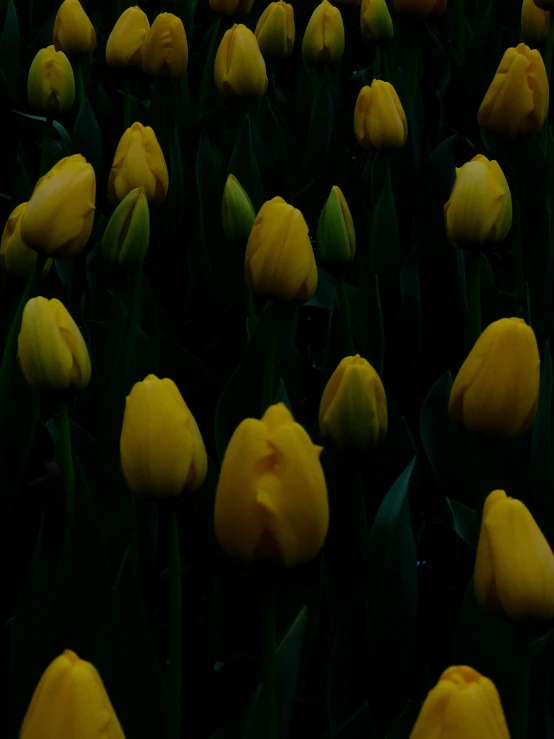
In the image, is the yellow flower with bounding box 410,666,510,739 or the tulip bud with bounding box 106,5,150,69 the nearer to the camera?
the yellow flower with bounding box 410,666,510,739

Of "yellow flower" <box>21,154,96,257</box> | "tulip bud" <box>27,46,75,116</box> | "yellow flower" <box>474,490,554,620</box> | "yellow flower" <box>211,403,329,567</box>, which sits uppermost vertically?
"tulip bud" <box>27,46,75,116</box>

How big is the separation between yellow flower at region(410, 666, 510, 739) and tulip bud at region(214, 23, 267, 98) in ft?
4.21

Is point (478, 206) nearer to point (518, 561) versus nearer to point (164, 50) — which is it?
point (518, 561)

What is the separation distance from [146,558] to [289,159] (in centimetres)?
97

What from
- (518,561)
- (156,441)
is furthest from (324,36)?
(518,561)

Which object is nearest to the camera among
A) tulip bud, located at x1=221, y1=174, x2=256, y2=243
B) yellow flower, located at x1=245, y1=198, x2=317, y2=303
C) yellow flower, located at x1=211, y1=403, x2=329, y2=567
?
yellow flower, located at x1=211, y1=403, x2=329, y2=567

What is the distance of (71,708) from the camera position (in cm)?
44

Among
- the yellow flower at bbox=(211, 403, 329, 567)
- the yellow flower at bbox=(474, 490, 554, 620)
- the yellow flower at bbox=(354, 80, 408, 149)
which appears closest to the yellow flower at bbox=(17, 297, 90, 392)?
the yellow flower at bbox=(211, 403, 329, 567)

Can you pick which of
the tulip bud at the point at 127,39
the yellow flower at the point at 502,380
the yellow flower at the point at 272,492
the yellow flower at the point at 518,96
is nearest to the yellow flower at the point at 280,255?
the yellow flower at the point at 502,380

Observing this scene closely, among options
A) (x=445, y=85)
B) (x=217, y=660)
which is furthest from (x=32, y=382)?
(x=445, y=85)

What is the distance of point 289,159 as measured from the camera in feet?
5.93

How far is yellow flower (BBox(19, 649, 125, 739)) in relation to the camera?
1.44 ft

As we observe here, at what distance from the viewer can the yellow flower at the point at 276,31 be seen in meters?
1.81

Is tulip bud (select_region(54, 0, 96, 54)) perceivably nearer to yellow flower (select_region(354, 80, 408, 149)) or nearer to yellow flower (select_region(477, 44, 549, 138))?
yellow flower (select_region(354, 80, 408, 149))
